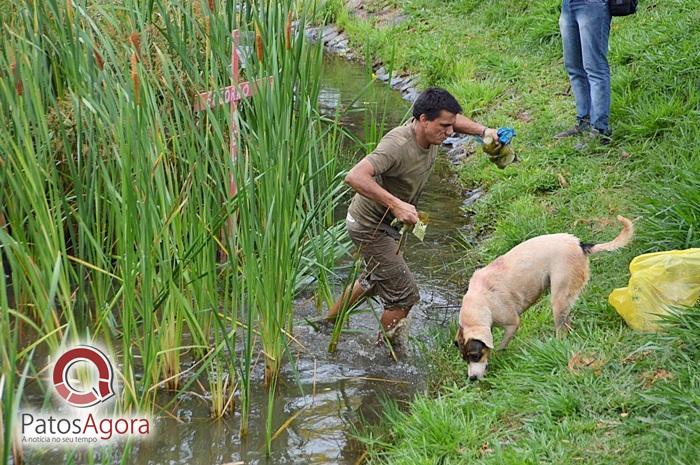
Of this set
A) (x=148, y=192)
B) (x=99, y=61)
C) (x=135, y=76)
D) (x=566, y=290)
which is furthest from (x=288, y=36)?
(x=566, y=290)

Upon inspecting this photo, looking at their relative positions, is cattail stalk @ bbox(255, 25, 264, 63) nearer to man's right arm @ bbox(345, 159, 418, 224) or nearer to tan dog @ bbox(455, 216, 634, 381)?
man's right arm @ bbox(345, 159, 418, 224)

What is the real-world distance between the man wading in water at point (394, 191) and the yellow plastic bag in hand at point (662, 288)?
3.82 feet

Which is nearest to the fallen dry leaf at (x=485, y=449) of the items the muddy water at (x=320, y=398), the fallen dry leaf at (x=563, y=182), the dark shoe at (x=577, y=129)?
the muddy water at (x=320, y=398)

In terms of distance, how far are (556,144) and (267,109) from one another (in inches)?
157

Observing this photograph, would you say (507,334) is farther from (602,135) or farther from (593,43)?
(593,43)

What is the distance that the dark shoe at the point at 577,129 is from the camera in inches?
308

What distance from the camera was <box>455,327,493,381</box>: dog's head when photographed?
15.3 ft

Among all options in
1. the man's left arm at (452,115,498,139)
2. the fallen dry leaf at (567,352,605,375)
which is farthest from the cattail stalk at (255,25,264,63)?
the fallen dry leaf at (567,352,605,375)

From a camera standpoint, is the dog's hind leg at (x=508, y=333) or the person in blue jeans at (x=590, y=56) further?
the person in blue jeans at (x=590, y=56)

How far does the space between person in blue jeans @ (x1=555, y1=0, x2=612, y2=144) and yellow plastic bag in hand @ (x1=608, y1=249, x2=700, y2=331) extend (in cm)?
280

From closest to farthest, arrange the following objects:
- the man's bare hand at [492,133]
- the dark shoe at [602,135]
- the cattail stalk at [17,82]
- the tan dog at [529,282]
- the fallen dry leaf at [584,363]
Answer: the cattail stalk at [17,82] < the fallen dry leaf at [584,363] < the tan dog at [529,282] < the man's bare hand at [492,133] < the dark shoe at [602,135]

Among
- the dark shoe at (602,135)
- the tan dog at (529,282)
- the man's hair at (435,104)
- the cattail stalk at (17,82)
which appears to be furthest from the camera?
the dark shoe at (602,135)

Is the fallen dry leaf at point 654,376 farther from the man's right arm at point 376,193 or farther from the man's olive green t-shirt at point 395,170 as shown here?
the man's olive green t-shirt at point 395,170

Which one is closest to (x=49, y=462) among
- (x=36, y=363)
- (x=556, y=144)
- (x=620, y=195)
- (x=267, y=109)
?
(x=36, y=363)
